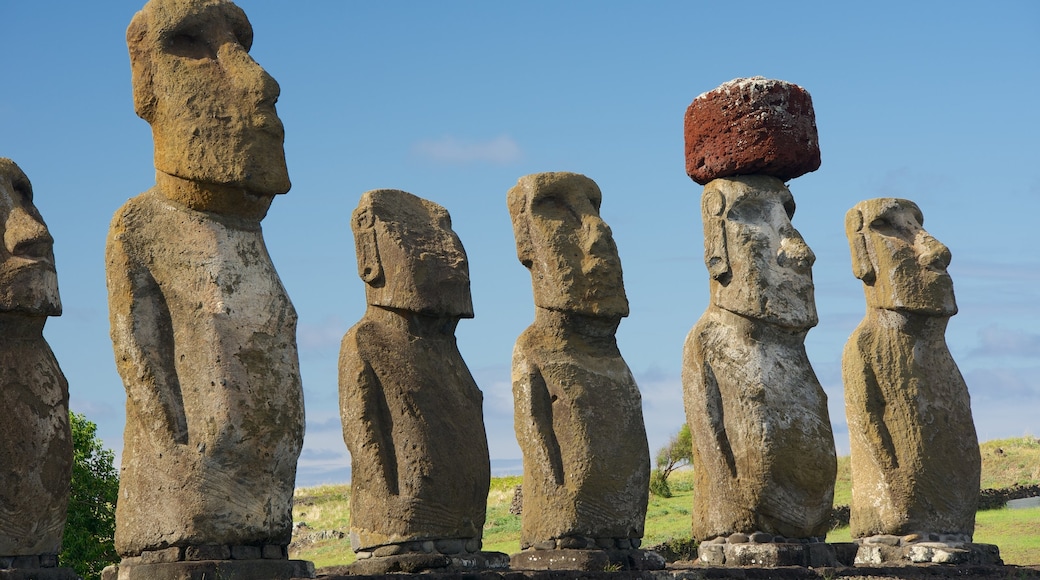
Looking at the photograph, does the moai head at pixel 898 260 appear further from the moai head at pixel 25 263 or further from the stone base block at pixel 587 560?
the moai head at pixel 25 263

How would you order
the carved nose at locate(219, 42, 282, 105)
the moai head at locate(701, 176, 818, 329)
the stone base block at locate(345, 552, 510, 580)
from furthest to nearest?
the moai head at locate(701, 176, 818, 329), the stone base block at locate(345, 552, 510, 580), the carved nose at locate(219, 42, 282, 105)

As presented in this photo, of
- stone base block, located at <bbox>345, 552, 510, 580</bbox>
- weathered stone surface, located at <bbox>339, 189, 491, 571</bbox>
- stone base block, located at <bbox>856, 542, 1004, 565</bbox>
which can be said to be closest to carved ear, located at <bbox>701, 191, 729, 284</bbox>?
weathered stone surface, located at <bbox>339, 189, 491, 571</bbox>

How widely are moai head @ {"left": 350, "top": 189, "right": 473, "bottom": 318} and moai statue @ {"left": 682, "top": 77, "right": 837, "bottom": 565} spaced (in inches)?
109

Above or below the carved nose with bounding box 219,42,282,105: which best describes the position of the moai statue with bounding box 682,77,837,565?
below

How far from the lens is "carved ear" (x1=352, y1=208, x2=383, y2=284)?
1234cm

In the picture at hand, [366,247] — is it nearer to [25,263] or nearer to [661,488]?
[25,263]

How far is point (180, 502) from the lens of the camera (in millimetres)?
9742

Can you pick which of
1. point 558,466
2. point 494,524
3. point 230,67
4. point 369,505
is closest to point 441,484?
point 369,505

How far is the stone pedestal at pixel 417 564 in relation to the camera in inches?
458

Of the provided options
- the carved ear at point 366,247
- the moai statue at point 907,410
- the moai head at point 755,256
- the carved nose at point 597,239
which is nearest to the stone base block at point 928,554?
the moai statue at point 907,410

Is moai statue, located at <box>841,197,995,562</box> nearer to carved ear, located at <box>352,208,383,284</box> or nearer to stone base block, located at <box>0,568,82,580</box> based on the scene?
carved ear, located at <box>352,208,383,284</box>

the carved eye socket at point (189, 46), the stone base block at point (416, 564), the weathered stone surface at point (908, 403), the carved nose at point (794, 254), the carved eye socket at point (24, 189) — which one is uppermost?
the carved eye socket at point (189, 46)

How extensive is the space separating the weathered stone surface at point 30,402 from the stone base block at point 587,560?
3.75 m

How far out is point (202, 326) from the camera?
9.98 metres
